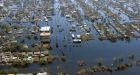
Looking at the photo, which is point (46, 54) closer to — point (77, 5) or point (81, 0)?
point (77, 5)

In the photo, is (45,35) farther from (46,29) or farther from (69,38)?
(69,38)

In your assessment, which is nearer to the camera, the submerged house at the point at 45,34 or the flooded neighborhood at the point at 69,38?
the flooded neighborhood at the point at 69,38

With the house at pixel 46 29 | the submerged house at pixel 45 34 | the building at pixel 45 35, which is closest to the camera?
the building at pixel 45 35

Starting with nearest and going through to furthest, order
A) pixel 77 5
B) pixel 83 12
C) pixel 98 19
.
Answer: pixel 98 19
pixel 83 12
pixel 77 5

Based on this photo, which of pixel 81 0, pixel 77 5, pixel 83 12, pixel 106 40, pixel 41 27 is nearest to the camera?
pixel 106 40

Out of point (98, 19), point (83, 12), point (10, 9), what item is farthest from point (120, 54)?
point (10, 9)

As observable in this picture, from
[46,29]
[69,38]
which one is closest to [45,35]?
[46,29]

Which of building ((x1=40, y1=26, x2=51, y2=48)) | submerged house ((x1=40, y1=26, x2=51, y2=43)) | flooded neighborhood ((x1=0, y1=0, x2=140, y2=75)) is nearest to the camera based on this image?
flooded neighborhood ((x1=0, y1=0, x2=140, y2=75))

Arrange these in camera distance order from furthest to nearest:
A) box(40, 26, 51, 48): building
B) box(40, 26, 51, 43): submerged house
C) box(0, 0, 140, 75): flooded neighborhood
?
box(40, 26, 51, 43): submerged house, box(40, 26, 51, 48): building, box(0, 0, 140, 75): flooded neighborhood
